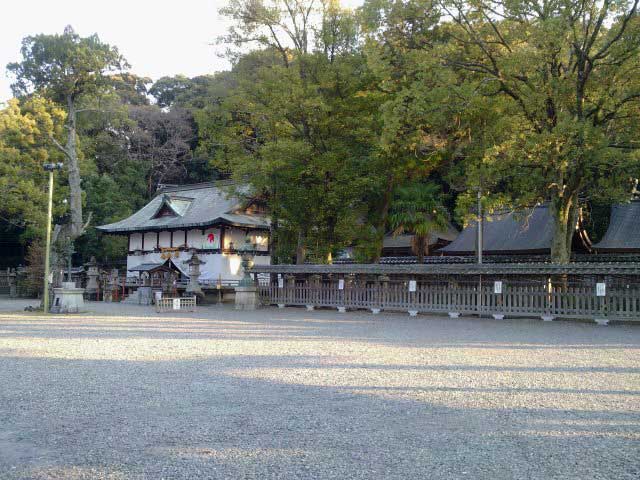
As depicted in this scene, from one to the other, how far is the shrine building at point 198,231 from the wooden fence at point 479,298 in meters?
7.72

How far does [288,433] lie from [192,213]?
29.6 meters

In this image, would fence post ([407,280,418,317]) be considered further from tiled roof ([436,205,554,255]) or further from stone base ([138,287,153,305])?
stone base ([138,287,153,305])

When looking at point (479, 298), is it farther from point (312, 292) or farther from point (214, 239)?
point (214, 239)

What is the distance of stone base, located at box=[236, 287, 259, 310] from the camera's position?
941 inches

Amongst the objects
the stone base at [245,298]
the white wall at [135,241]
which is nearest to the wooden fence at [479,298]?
the stone base at [245,298]

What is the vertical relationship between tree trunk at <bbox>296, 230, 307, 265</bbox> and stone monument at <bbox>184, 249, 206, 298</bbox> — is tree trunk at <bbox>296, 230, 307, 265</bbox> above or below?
above

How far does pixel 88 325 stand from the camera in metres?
16.1

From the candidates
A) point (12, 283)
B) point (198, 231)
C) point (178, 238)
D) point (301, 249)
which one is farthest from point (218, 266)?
point (12, 283)

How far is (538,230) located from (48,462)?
2906cm

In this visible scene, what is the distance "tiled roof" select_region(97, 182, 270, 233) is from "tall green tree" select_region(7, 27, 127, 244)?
11.1ft

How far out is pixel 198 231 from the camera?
108 feet

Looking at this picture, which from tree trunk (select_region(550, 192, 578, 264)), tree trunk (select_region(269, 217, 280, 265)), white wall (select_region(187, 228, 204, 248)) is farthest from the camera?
white wall (select_region(187, 228, 204, 248))

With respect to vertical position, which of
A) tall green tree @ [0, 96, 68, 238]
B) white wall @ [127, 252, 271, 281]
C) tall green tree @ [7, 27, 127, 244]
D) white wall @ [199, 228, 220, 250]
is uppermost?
tall green tree @ [7, 27, 127, 244]

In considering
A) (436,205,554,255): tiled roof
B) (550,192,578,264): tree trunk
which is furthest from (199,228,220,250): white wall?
(550,192,578,264): tree trunk
